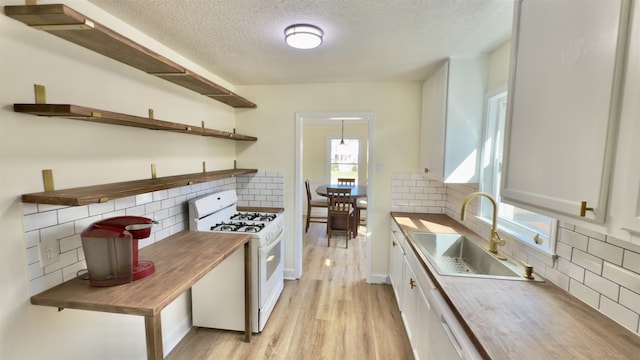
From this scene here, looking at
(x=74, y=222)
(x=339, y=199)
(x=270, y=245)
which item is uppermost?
(x=74, y=222)

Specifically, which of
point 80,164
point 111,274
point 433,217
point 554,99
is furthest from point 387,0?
point 433,217

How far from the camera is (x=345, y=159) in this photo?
630 cm

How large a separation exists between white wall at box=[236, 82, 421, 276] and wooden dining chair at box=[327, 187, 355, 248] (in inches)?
51.7

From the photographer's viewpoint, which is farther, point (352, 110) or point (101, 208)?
point (352, 110)

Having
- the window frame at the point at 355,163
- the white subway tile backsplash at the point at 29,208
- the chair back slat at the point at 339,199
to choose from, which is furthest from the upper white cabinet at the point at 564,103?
the window frame at the point at 355,163

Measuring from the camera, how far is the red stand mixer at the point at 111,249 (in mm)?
1229

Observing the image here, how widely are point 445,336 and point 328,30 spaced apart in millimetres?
1832

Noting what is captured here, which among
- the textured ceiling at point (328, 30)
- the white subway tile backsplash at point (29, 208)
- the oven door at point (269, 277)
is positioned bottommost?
the oven door at point (269, 277)

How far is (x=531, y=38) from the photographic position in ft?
3.60

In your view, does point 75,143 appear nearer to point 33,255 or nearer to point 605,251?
point 33,255

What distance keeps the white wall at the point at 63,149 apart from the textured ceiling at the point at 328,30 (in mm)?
284

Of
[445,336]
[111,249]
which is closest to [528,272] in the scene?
[445,336]

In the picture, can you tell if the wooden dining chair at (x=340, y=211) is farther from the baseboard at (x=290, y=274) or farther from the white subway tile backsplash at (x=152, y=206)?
the white subway tile backsplash at (x=152, y=206)

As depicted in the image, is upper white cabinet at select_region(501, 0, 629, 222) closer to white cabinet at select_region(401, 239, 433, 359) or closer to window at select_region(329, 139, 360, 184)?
white cabinet at select_region(401, 239, 433, 359)
